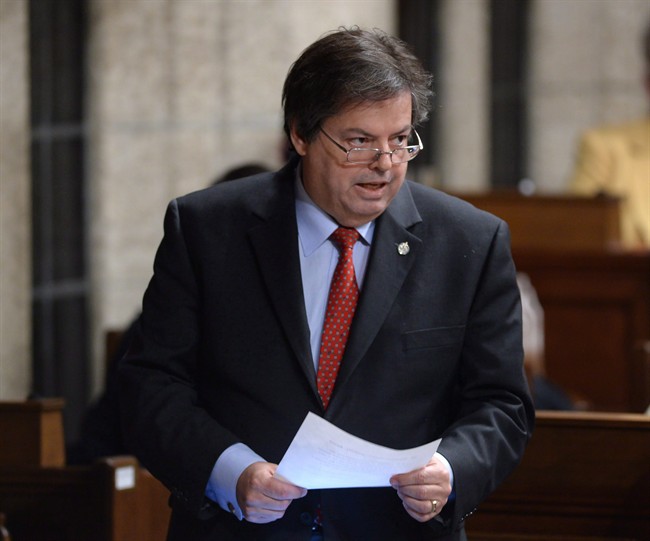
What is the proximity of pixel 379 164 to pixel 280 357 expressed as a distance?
1.47 ft

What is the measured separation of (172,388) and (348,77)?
733mm

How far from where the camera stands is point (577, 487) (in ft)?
12.5

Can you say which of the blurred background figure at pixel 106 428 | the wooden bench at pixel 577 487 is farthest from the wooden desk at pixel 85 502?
the wooden bench at pixel 577 487

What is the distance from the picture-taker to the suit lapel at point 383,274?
278cm

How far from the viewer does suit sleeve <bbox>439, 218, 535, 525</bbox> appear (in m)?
2.72

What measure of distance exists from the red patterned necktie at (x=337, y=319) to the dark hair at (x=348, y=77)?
28cm

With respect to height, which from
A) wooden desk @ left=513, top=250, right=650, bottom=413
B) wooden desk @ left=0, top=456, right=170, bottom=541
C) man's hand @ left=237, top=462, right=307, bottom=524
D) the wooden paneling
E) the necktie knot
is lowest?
wooden desk @ left=513, top=250, right=650, bottom=413

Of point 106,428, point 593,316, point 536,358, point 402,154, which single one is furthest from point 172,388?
point 593,316

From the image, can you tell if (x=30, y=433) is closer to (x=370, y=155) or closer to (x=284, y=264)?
(x=284, y=264)

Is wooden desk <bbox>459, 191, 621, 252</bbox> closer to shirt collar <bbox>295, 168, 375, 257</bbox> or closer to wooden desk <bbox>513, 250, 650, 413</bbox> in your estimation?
wooden desk <bbox>513, 250, 650, 413</bbox>

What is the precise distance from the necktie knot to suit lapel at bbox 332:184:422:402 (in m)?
0.05

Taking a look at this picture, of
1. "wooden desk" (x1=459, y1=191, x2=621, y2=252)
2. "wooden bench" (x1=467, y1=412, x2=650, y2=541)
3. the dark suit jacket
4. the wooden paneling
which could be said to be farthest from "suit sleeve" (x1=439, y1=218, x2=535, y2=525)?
"wooden desk" (x1=459, y1=191, x2=621, y2=252)

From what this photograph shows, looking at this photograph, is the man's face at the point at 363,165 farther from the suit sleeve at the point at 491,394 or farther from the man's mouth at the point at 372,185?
the suit sleeve at the point at 491,394

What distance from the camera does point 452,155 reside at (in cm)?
1174
